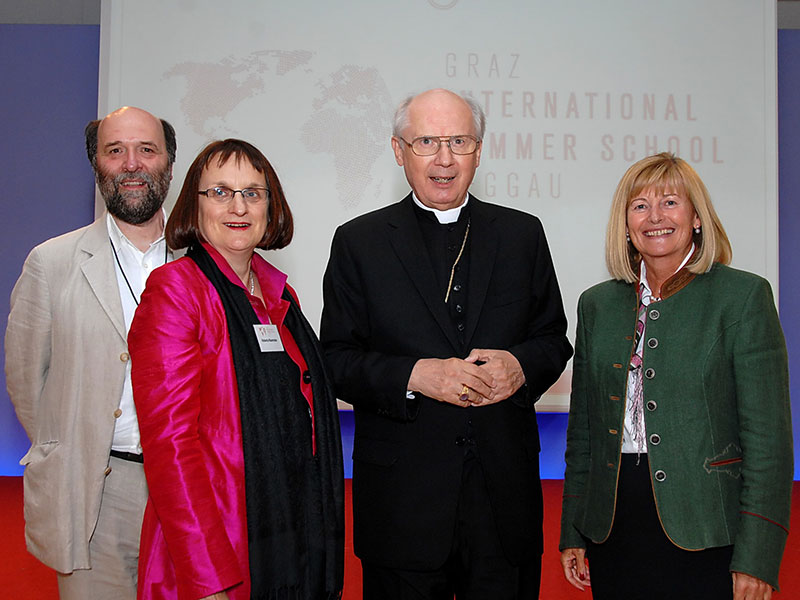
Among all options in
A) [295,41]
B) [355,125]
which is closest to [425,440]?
[355,125]

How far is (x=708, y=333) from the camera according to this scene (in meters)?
1.95

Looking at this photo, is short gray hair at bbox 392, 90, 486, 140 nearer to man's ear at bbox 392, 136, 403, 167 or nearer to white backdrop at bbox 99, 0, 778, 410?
man's ear at bbox 392, 136, 403, 167

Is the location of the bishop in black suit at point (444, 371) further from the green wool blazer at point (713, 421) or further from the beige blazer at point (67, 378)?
the beige blazer at point (67, 378)

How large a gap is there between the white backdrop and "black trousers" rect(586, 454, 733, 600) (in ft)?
9.03

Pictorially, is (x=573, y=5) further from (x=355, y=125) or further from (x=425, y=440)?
(x=425, y=440)

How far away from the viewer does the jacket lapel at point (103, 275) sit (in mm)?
2174

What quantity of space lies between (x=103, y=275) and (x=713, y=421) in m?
1.84

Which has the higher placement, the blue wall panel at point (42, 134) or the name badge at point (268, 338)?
the blue wall panel at point (42, 134)

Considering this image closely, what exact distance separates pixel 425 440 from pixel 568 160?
10.6 feet

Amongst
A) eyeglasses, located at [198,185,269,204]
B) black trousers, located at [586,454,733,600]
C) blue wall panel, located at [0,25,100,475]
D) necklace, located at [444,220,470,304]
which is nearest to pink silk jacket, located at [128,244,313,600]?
eyeglasses, located at [198,185,269,204]

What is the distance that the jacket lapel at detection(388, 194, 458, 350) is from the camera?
6.68 feet

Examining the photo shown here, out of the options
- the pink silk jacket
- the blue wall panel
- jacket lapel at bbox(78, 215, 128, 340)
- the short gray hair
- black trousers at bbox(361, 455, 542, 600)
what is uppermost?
the blue wall panel

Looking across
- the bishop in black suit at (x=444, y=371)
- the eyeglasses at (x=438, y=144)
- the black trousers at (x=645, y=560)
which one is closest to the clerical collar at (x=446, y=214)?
the bishop in black suit at (x=444, y=371)

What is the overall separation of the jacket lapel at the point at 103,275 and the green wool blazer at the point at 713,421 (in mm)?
1497
